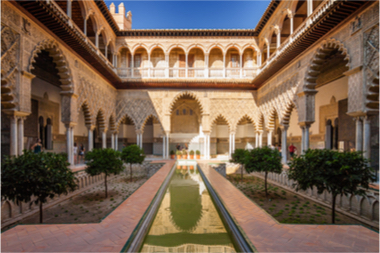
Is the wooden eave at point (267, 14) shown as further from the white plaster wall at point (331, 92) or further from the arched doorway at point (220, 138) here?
the arched doorway at point (220, 138)

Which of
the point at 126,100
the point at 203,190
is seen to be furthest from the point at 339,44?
the point at 126,100

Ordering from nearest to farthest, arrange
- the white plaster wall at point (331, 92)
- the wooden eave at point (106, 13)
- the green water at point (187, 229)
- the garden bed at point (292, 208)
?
the green water at point (187, 229) < the garden bed at point (292, 208) < the white plaster wall at point (331, 92) < the wooden eave at point (106, 13)

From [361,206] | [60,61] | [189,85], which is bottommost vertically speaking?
[361,206]

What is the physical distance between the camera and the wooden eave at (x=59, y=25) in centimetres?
685

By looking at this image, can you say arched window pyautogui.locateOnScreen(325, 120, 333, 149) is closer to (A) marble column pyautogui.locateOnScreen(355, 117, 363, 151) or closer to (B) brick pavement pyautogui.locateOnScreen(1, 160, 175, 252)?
(A) marble column pyautogui.locateOnScreen(355, 117, 363, 151)

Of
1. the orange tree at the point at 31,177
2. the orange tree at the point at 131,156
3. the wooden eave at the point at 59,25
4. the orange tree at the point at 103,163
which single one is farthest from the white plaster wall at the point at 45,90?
the orange tree at the point at 31,177

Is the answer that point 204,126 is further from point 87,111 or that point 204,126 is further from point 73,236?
point 73,236

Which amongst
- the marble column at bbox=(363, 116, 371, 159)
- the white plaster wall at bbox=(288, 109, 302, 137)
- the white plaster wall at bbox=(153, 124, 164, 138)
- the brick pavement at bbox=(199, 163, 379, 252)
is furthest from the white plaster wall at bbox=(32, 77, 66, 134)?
the white plaster wall at bbox=(288, 109, 302, 137)

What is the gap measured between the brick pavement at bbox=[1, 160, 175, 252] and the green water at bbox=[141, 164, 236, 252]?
1.58 feet

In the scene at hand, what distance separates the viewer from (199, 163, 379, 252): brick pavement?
124 inches

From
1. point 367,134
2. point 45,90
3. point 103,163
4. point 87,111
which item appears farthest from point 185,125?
point 367,134

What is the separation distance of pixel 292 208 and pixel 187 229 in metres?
3.06

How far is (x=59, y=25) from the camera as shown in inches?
316

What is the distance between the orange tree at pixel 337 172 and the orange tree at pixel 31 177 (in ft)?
15.6
